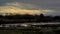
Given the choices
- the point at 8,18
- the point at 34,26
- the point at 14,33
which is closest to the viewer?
the point at 14,33

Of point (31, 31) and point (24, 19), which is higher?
point (24, 19)

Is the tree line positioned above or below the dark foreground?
above

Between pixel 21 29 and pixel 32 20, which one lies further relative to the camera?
pixel 32 20

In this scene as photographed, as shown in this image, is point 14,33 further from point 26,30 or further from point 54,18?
point 54,18

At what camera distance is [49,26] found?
4215 millimetres

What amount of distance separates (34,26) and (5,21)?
1.11 meters

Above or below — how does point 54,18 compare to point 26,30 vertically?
above

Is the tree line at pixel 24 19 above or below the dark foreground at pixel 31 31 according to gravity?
above

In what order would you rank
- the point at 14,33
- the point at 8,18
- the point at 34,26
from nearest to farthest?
the point at 14,33 → the point at 34,26 → the point at 8,18

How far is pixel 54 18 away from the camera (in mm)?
4488

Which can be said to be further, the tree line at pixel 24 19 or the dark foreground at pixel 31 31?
the tree line at pixel 24 19

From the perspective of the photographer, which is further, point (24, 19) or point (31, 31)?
point (24, 19)

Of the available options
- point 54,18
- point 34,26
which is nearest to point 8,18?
point 34,26

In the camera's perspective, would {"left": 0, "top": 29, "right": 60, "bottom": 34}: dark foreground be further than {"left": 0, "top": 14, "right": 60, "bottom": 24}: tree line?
No
